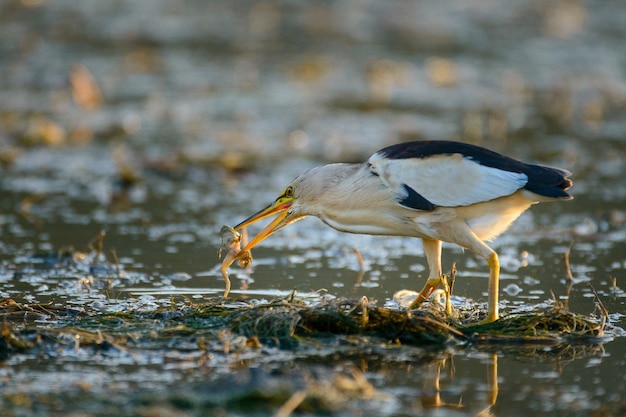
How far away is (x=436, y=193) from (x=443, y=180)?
3.7 inches

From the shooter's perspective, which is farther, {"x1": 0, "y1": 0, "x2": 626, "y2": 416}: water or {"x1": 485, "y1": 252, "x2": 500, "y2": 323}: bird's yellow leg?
{"x1": 485, "y1": 252, "x2": 500, "y2": 323}: bird's yellow leg

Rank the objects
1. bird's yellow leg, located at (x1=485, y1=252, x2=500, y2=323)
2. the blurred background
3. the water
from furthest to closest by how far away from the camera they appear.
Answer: the blurred background
bird's yellow leg, located at (x1=485, y1=252, x2=500, y2=323)
the water

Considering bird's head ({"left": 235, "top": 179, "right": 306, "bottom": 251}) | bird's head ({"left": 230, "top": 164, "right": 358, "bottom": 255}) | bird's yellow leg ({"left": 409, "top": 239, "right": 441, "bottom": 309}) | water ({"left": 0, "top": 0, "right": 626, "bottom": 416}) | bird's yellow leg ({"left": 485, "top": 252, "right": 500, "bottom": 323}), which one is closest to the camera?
water ({"left": 0, "top": 0, "right": 626, "bottom": 416})

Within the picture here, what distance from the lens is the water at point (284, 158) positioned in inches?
194

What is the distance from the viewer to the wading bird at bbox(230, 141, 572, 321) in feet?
19.4

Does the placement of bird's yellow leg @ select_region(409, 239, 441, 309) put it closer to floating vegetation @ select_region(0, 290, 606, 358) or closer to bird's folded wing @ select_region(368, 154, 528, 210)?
floating vegetation @ select_region(0, 290, 606, 358)

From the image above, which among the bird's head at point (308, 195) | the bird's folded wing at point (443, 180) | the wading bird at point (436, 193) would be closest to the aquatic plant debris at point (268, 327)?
the wading bird at point (436, 193)

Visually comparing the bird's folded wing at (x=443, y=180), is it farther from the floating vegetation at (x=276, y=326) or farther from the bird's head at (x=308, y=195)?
the floating vegetation at (x=276, y=326)

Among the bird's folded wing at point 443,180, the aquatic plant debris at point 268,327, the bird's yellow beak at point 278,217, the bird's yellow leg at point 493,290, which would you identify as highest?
the bird's folded wing at point 443,180

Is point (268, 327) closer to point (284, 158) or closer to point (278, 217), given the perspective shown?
point (278, 217)

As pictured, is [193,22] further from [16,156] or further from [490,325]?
[490,325]

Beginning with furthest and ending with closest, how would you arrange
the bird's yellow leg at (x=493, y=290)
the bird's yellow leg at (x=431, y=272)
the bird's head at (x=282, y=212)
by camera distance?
1. the bird's head at (x=282, y=212)
2. the bird's yellow leg at (x=431, y=272)
3. the bird's yellow leg at (x=493, y=290)

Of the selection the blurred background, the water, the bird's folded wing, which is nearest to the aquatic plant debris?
the water

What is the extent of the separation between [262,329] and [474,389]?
3.94 feet
